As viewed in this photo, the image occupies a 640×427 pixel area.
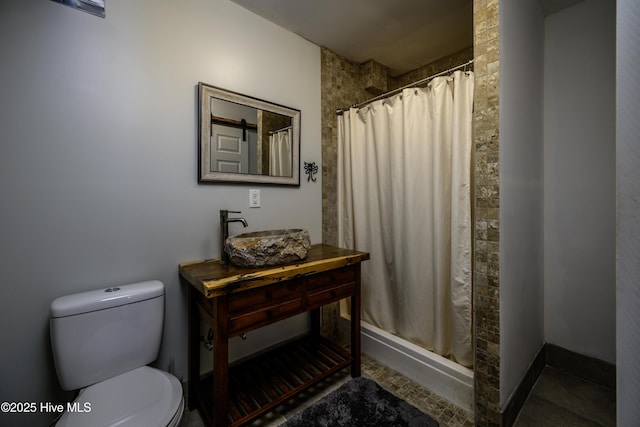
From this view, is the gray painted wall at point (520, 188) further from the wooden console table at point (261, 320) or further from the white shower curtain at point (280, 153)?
the white shower curtain at point (280, 153)

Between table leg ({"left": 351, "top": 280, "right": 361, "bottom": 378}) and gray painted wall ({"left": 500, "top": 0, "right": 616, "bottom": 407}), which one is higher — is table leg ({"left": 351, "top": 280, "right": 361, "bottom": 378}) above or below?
below

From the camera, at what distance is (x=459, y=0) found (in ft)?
5.33

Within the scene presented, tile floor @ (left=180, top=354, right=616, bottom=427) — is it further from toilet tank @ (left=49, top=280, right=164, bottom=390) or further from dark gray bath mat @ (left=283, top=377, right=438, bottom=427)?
toilet tank @ (left=49, top=280, right=164, bottom=390)

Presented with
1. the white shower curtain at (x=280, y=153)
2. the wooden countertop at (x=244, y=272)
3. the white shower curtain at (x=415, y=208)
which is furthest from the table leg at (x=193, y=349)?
the white shower curtain at (x=415, y=208)

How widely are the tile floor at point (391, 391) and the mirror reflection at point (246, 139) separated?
4.45ft

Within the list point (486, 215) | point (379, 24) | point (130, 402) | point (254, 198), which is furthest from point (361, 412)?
point (379, 24)

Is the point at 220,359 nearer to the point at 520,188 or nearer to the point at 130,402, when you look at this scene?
the point at 130,402

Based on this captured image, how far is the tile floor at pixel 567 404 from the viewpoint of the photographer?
1.33 meters

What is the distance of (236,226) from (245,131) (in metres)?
0.62

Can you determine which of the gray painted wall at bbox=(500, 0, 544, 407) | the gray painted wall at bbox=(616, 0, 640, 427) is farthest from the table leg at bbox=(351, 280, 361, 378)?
the gray painted wall at bbox=(616, 0, 640, 427)

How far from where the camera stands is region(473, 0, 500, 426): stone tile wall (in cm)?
119

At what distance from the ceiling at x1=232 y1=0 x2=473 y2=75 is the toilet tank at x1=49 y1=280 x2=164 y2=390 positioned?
1.84 m

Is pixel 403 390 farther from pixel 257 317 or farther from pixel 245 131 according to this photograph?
pixel 245 131

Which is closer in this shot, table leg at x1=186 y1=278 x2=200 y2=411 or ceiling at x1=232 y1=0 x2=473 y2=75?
table leg at x1=186 y1=278 x2=200 y2=411
